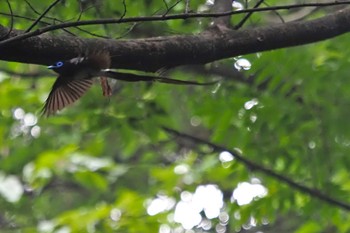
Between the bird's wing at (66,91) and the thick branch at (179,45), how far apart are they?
0.26 ft

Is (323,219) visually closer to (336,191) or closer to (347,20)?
(336,191)

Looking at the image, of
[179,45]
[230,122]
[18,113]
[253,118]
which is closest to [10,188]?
[18,113]

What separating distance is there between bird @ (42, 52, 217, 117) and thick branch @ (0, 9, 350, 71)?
0.27ft

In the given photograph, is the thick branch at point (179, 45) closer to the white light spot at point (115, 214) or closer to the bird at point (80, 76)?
the bird at point (80, 76)

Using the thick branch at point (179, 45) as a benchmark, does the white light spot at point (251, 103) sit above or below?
below

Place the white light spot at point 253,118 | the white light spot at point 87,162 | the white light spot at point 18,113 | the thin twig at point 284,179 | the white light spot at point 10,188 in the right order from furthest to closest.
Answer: the white light spot at point 87,162 < the white light spot at point 18,113 < the white light spot at point 10,188 < the thin twig at point 284,179 < the white light spot at point 253,118

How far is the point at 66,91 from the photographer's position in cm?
236

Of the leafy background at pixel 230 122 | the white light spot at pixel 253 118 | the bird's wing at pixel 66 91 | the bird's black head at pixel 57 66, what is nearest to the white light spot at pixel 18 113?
the leafy background at pixel 230 122

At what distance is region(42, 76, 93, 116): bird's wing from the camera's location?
233 centimetres

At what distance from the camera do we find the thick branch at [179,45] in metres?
2.31

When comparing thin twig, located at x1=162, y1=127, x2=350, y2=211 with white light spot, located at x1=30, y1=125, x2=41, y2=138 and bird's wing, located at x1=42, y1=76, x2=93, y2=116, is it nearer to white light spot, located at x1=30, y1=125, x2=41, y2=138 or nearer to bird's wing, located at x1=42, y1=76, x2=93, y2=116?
white light spot, located at x1=30, y1=125, x2=41, y2=138

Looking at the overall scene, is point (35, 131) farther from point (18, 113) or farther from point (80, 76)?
point (80, 76)

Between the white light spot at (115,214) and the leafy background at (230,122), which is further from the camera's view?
the white light spot at (115,214)

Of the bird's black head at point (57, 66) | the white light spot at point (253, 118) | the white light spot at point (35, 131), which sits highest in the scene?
the bird's black head at point (57, 66)
